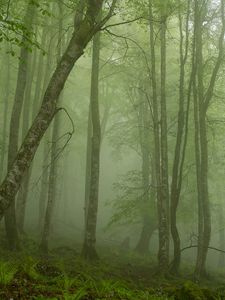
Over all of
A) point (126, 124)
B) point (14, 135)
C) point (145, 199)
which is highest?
point (126, 124)

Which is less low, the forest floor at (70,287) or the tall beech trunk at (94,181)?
the tall beech trunk at (94,181)

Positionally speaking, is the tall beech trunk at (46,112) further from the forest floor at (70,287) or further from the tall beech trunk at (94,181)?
the tall beech trunk at (94,181)

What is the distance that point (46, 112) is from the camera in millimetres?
8352

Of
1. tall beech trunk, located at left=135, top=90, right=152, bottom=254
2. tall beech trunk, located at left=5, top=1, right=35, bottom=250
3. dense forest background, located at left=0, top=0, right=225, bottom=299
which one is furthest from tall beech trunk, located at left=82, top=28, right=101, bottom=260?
tall beech trunk, located at left=135, top=90, right=152, bottom=254

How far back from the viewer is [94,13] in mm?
9039

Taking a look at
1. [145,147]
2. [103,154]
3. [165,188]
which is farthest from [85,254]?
[103,154]

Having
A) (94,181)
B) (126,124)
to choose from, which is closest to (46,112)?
(94,181)

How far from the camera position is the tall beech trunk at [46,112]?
25.0 feet

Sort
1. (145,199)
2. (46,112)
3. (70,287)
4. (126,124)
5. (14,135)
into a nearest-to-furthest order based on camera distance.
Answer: (70,287) < (46,112) < (14,135) < (145,199) < (126,124)

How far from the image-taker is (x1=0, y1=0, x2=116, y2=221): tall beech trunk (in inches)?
300

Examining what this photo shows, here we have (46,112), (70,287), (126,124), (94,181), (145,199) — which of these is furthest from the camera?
(126,124)

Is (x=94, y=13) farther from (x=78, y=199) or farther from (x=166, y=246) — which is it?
(x=78, y=199)

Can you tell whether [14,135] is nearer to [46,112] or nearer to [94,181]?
[94,181]

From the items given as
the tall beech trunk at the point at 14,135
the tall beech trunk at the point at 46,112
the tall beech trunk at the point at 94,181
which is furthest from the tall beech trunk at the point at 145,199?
the tall beech trunk at the point at 46,112
